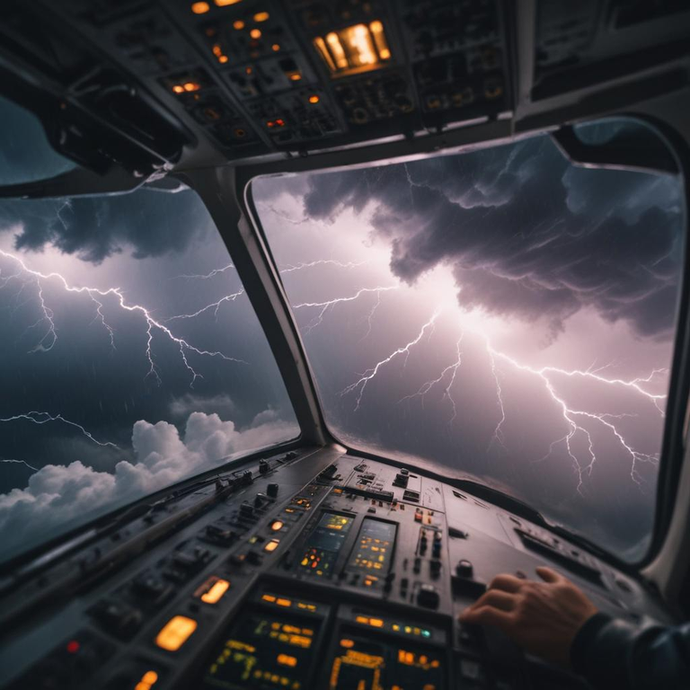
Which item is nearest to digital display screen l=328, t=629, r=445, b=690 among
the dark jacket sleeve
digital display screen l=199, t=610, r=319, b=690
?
digital display screen l=199, t=610, r=319, b=690

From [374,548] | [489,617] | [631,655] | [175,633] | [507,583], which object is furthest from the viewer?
[374,548]

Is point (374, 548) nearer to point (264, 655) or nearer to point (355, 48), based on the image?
point (264, 655)

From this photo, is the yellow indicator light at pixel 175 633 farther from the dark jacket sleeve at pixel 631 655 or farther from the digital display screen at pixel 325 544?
the dark jacket sleeve at pixel 631 655

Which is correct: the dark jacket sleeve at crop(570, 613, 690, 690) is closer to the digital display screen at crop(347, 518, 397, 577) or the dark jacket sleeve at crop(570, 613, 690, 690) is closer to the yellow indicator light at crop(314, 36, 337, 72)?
the digital display screen at crop(347, 518, 397, 577)

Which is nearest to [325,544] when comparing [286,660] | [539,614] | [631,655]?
[286,660]

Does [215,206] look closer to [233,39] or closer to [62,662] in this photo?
[233,39]

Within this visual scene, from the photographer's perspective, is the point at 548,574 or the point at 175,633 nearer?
the point at 175,633

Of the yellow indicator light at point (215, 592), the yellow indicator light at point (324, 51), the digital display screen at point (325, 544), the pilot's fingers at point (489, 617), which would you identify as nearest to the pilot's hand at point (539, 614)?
the pilot's fingers at point (489, 617)

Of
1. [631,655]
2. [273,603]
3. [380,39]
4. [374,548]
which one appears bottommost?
[374,548]
